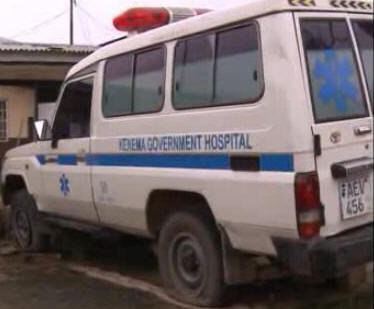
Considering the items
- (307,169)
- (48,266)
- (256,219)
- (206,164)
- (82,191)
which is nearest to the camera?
(307,169)

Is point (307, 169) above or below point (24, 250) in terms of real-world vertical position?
above

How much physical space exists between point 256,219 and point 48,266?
11.9 ft

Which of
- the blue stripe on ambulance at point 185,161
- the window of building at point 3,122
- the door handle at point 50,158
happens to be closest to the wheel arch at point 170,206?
the blue stripe on ambulance at point 185,161

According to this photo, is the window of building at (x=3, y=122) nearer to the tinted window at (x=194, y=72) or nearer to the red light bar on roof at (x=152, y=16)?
the red light bar on roof at (x=152, y=16)

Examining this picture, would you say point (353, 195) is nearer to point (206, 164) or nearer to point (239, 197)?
point (239, 197)

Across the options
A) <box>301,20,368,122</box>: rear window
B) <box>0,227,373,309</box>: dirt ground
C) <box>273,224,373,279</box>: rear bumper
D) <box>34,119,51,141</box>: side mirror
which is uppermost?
<box>301,20,368,122</box>: rear window

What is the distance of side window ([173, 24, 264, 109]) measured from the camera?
5.08 meters

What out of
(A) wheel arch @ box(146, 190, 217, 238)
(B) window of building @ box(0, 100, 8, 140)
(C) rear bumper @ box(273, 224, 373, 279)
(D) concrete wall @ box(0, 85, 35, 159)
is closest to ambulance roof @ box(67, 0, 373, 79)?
(A) wheel arch @ box(146, 190, 217, 238)

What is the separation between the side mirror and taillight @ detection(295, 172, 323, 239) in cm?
369

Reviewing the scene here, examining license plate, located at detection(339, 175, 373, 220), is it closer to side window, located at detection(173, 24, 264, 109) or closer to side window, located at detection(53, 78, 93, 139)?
side window, located at detection(173, 24, 264, 109)

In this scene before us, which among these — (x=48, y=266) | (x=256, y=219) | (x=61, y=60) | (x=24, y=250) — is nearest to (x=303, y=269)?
(x=256, y=219)

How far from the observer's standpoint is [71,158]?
7184mm

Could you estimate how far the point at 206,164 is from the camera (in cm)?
542

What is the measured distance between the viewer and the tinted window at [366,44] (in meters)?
5.01
